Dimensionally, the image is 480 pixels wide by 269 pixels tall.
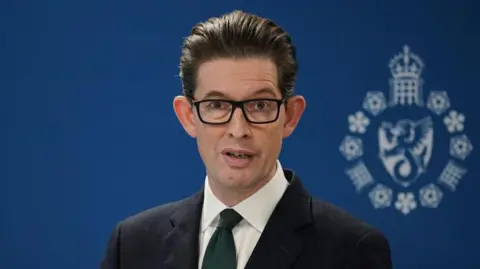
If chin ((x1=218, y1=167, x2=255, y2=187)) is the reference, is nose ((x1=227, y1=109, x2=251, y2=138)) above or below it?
above

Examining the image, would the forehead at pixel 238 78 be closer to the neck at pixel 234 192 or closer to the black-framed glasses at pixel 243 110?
the black-framed glasses at pixel 243 110

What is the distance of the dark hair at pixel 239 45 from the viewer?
1306mm

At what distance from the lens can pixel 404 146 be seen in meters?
2.30

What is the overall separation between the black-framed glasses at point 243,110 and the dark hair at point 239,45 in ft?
0.13

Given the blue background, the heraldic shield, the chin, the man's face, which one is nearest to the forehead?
the man's face

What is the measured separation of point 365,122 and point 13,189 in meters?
0.97

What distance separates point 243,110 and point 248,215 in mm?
185

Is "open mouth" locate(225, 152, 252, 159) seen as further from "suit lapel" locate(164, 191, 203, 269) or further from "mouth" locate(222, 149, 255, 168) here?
"suit lapel" locate(164, 191, 203, 269)

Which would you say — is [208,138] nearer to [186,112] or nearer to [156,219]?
[186,112]

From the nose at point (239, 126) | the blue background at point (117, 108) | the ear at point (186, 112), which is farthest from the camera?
the blue background at point (117, 108)

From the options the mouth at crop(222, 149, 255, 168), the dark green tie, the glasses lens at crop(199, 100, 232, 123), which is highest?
the glasses lens at crop(199, 100, 232, 123)

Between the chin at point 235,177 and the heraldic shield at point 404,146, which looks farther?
the heraldic shield at point 404,146

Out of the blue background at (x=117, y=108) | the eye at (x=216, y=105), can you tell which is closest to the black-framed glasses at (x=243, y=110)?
the eye at (x=216, y=105)

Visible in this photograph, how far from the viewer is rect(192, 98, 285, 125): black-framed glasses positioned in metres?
1.27
